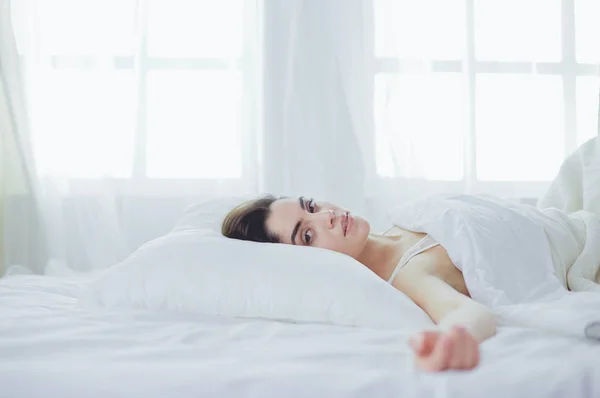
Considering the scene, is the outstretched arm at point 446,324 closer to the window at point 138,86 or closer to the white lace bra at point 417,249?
the white lace bra at point 417,249

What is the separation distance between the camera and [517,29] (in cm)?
274

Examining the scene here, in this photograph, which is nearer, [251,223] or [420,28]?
[251,223]

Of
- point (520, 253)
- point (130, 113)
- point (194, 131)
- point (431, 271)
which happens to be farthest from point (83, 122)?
point (520, 253)

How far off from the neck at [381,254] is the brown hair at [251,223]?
225mm

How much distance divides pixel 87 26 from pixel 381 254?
1.74 m

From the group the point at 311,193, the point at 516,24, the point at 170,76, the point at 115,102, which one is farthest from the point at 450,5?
the point at 115,102

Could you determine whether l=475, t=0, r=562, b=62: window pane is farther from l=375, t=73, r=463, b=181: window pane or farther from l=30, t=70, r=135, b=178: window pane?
l=30, t=70, r=135, b=178: window pane

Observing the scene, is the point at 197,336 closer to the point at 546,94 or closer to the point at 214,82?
the point at 214,82

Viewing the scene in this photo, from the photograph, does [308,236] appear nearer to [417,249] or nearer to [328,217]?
[328,217]

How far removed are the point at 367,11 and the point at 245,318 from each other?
1.85 metres

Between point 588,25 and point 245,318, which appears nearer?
point 245,318

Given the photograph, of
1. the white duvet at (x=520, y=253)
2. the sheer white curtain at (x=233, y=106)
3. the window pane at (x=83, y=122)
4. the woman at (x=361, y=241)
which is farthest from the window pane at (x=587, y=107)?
the window pane at (x=83, y=122)

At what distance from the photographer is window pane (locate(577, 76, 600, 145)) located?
2.76 meters

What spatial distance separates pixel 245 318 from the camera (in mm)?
1146
